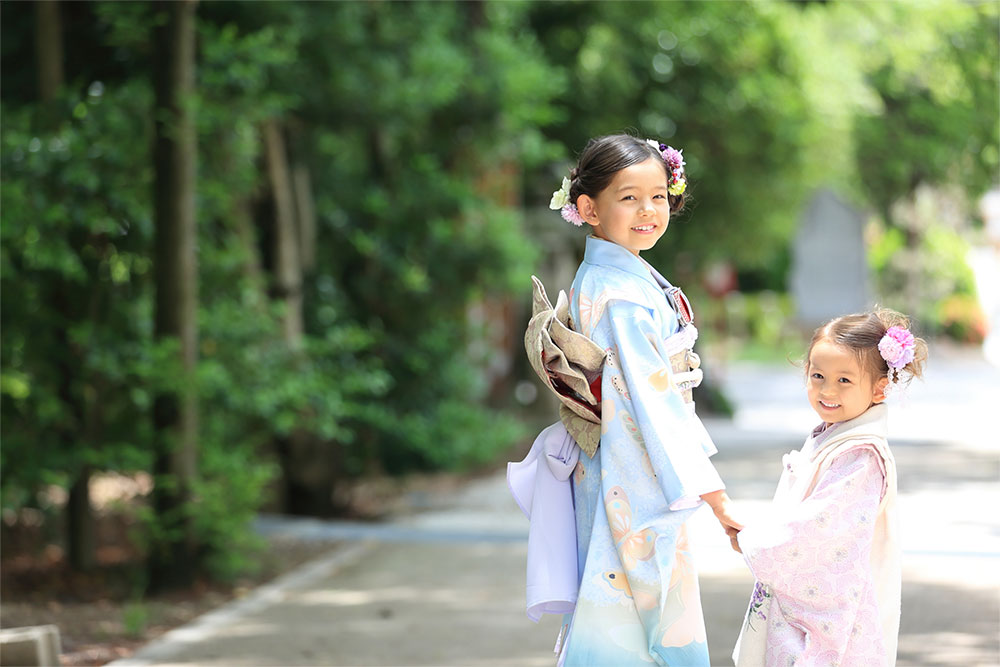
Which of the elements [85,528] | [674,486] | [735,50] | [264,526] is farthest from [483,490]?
[674,486]

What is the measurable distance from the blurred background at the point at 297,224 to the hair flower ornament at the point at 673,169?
3.94 metres

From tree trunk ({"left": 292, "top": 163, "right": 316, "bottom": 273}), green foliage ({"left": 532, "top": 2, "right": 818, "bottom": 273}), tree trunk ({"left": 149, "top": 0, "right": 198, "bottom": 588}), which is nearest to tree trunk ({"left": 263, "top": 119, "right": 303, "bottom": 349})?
tree trunk ({"left": 292, "top": 163, "right": 316, "bottom": 273})

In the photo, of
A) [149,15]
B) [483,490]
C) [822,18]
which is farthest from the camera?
[822,18]

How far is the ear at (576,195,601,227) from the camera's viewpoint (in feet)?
11.6

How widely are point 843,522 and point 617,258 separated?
858mm

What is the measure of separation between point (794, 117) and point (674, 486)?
13303mm

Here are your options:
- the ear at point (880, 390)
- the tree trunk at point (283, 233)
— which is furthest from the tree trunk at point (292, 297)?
the ear at point (880, 390)

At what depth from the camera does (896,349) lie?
3.27 metres

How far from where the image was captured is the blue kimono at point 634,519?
132 inches

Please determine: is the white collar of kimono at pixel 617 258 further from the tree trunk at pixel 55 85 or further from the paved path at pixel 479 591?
the tree trunk at pixel 55 85

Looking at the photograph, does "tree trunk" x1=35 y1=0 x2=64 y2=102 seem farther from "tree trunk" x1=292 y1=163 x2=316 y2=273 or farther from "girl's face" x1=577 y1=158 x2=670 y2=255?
"girl's face" x1=577 y1=158 x2=670 y2=255

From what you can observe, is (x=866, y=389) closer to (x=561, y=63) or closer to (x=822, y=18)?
(x=561, y=63)

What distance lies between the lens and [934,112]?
2005 centimetres

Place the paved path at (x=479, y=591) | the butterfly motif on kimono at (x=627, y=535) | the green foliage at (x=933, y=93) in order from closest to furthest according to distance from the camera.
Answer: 1. the butterfly motif on kimono at (x=627, y=535)
2. the paved path at (x=479, y=591)
3. the green foliage at (x=933, y=93)
